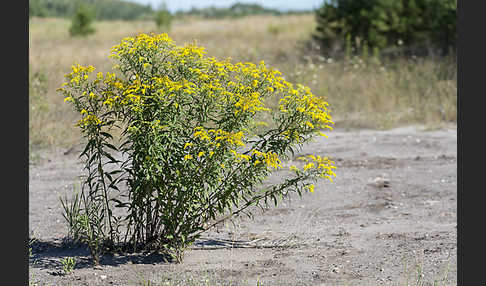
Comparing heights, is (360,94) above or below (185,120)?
above

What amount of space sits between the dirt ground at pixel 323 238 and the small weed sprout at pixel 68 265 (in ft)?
0.18

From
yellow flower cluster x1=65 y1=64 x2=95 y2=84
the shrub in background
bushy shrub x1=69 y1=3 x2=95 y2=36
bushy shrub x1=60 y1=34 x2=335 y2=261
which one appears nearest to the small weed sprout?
bushy shrub x1=60 y1=34 x2=335 y2=261

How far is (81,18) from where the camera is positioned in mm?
29688

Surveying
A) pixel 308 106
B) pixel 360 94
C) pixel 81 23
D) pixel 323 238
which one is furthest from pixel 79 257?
pixel 81 23

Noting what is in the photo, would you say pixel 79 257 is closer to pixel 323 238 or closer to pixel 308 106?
pixel 323 238

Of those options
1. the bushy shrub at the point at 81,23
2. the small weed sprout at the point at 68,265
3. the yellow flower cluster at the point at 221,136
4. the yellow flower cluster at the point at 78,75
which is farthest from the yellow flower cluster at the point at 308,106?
the bushy shrub at the point at 81,23

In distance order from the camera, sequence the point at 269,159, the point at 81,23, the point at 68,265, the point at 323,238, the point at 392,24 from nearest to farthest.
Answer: the point at 269,159 → the point at 68,265 → the point at 323,238 → the point at 392,24 → the point at 81,23

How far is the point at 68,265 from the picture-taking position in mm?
4250

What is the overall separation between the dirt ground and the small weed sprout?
0.18 ft

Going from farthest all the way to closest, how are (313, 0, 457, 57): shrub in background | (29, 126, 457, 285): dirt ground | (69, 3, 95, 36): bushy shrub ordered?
(69, 3, 95, 36): bushy shrub
(313, 0, 457, 57): shrub in background
(29, 126, 457, 285): dirt ground

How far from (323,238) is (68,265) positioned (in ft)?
6.74

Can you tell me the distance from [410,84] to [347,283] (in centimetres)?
805

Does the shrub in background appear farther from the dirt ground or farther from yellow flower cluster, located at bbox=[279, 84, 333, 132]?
yellow flower cluster, located at bbox=[279, 84, 333, 132]

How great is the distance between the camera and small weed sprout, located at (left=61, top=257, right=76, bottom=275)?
4.10m
